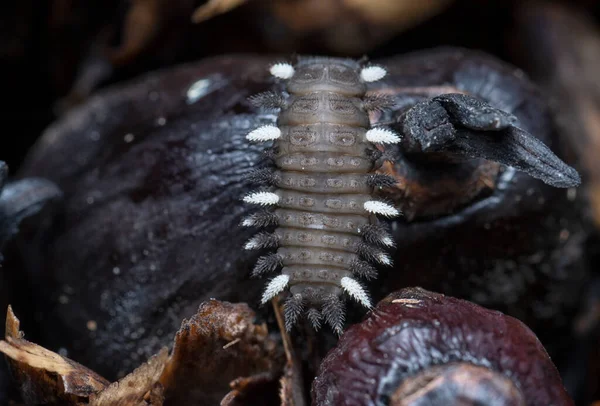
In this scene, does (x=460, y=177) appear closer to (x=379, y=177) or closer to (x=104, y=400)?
(x=379, y=177)

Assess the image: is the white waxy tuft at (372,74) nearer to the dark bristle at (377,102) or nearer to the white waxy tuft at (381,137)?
the dark bristle at (377,102)

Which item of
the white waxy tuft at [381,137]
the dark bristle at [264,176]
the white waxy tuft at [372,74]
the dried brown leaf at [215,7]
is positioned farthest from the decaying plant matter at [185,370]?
the dried brown leaf at [215,7]

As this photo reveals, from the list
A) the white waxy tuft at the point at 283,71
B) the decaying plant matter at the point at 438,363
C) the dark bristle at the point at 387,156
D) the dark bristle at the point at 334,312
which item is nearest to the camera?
the decaying plant matter at the point at 438,363

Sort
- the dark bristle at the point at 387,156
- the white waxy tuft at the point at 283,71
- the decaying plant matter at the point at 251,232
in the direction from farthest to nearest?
the white waxy tuft at the point at 283,71
the dark bristle at the point at 387,156
the decaying plant matter at the point at 251,232

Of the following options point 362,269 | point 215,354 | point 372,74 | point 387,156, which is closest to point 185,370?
point 215,354

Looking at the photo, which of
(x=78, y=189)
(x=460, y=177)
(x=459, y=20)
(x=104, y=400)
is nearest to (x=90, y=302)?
(x=78, y=189)

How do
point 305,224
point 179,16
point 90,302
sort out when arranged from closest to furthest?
1. point 305,224
2. point 90,302
3. point 179,16
